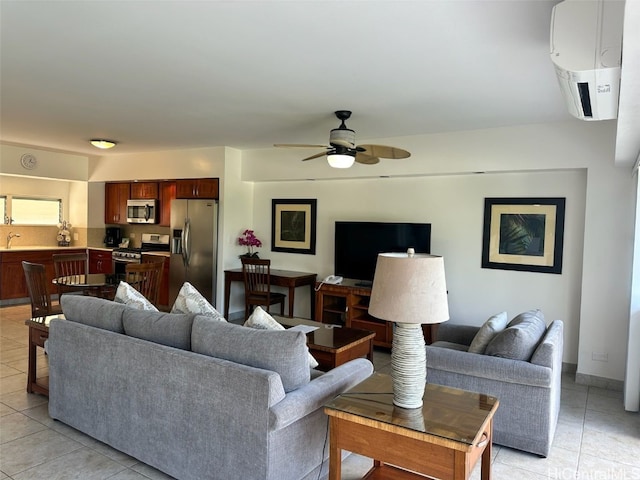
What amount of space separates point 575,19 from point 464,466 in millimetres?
1850

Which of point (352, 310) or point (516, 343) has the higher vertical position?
point (516, 343)

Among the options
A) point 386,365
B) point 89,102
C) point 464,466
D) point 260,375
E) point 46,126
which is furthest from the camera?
point 46,126

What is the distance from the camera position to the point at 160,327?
2541 millimetres

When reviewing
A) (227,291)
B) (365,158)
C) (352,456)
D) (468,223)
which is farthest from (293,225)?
(352,456)

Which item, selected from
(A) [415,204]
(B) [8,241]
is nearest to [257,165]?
(A) [415,204]

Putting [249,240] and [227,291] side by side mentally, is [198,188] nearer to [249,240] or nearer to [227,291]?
[249,240]

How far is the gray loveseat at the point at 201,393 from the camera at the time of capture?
2.06m

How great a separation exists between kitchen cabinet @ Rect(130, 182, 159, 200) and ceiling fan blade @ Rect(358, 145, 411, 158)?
4.48m

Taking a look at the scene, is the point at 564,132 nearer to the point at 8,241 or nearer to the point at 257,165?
the point at 257,165

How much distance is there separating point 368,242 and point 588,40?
3.69m

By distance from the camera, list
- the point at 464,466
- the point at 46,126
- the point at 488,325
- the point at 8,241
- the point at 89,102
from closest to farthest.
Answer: the point at 464,466
the point at 488,325
the point at 89,102
the point at 46,126
the point at 8,241

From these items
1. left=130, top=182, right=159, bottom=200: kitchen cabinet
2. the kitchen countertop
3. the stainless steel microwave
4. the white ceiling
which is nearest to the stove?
the kitchen countertop

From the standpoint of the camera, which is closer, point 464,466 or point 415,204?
point 464,466

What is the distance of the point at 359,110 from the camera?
396cm
